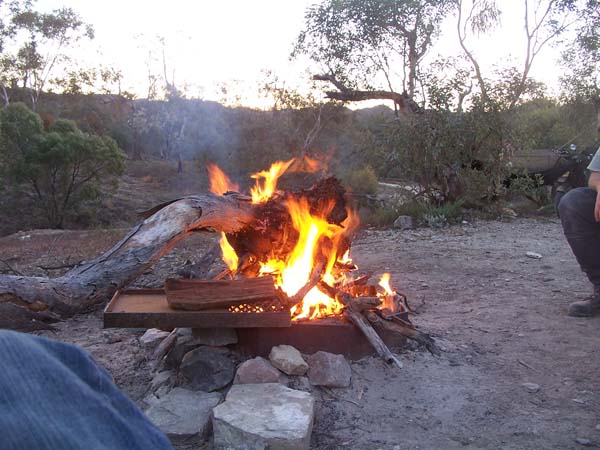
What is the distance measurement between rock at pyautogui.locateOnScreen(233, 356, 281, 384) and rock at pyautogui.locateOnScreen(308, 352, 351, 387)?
19 cm

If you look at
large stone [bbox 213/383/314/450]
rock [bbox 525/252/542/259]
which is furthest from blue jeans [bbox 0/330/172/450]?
rock [bbox 525/252/542/259]

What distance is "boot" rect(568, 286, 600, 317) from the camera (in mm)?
3906

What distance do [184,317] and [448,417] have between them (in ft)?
4.40

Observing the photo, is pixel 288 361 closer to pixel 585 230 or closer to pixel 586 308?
pixel 586 308

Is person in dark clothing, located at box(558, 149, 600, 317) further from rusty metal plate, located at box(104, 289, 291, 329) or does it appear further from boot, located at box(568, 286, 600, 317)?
rusty metal plate, located at box(104, 289, 291, 329)

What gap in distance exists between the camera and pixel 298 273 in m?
3.56

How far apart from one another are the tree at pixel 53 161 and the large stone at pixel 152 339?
45.0ft

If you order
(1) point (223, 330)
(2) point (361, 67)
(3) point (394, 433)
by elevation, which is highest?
(2) point (361, 67)

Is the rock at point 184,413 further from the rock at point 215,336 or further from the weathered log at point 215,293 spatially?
the weathered log at point 215,293

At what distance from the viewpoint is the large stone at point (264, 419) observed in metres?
2.24

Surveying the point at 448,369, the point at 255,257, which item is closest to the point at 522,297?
the point at 448,369

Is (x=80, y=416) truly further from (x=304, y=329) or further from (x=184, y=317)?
(x=304, y=329)

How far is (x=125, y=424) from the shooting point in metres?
0.86

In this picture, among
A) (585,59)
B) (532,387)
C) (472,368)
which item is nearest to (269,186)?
(472,368)
